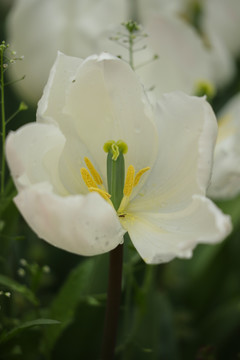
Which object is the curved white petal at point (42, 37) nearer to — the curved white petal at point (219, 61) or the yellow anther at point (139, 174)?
the curved white petal at point (219, 61)

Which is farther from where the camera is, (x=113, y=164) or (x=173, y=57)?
(x=173, y=57)

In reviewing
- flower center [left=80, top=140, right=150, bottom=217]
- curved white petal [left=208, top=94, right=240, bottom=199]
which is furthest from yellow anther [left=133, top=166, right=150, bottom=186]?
curved white petal [left=208, top=94, right=240, bottom=199]

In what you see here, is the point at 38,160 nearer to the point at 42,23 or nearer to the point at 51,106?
the point at 51,106

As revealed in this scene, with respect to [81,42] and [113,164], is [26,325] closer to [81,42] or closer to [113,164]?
[113,164]

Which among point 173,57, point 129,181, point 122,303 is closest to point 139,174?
point 129,181

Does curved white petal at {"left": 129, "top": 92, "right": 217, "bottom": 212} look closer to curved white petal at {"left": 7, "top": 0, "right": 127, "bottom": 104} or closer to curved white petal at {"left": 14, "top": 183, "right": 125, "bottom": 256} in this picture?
curved white petal at {"left": 14, "top": 183, "right": 125, "bottom": 256}


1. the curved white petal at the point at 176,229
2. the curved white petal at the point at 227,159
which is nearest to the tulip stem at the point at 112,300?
the curved white petal at the point at 176,229
